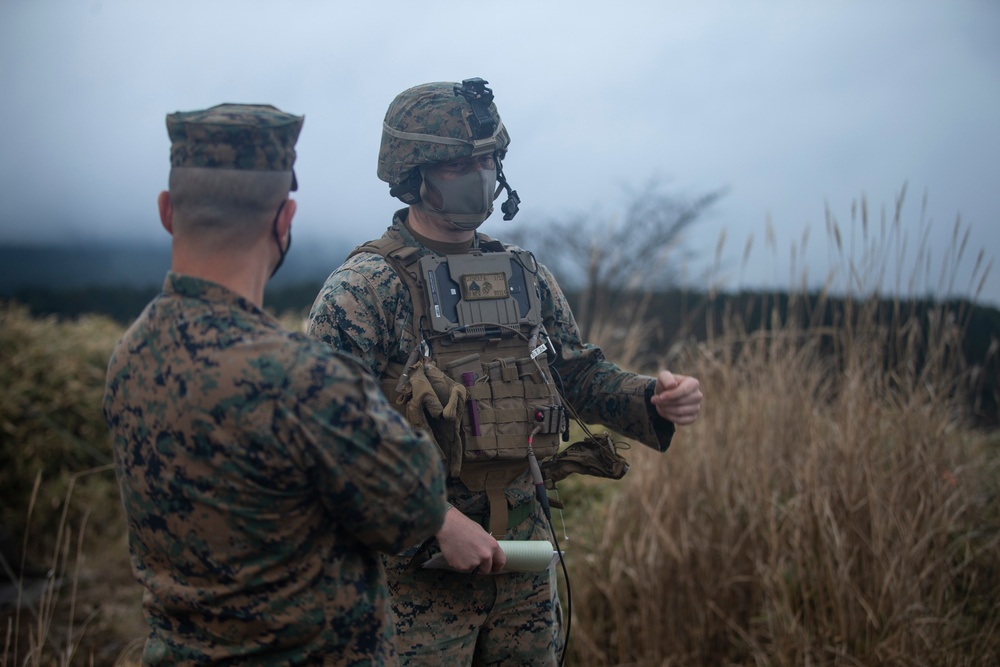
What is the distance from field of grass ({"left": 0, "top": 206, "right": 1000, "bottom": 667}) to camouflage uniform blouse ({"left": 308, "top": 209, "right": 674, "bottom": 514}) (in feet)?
3.77

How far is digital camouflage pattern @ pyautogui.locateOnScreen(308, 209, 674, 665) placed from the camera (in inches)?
84.2

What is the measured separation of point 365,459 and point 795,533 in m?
2.36

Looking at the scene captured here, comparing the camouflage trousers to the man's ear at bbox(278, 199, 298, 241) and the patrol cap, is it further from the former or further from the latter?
the patrol cap

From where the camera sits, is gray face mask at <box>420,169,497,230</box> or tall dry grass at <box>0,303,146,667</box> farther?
tall dry grass at <box>0,303,146,667</box>

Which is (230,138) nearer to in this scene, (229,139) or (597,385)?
(229,139)

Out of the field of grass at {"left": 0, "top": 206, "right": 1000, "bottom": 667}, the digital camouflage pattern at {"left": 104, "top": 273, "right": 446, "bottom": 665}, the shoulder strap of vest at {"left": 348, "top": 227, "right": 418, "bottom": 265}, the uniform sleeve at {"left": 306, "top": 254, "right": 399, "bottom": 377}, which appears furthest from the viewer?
the field of grass at {"left": 0, "top": 206, "right": 1000, "bottom": 667}

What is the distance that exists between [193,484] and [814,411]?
112 inches

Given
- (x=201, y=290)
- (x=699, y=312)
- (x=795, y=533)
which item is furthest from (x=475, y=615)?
(x=699, y=312)

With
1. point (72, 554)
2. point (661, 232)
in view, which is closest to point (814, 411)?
point (72, 554)

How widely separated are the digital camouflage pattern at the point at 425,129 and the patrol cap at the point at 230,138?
812 mm

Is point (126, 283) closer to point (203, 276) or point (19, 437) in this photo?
point (19, 437)

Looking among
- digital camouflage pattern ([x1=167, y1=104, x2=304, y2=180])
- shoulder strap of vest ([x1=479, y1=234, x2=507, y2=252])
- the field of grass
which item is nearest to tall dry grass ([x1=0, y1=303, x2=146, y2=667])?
the field of grass

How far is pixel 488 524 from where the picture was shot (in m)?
2.26

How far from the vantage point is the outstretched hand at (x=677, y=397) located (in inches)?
91.9
